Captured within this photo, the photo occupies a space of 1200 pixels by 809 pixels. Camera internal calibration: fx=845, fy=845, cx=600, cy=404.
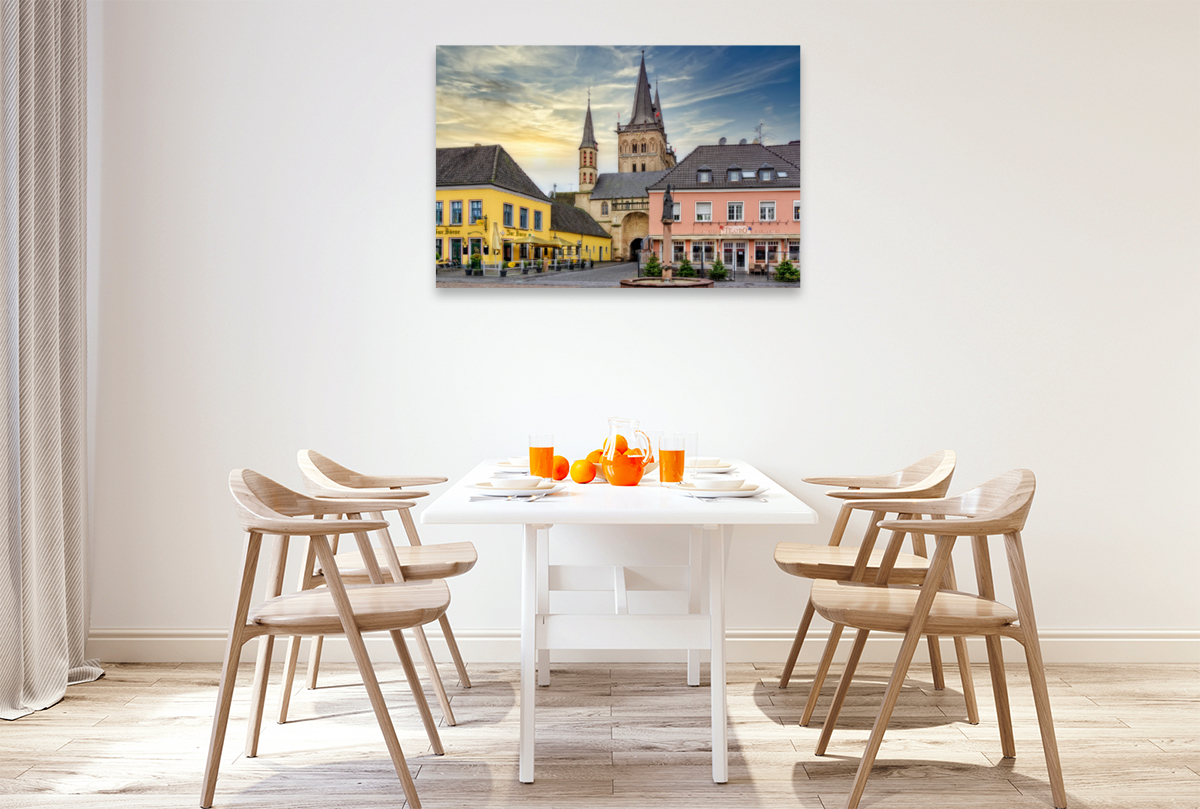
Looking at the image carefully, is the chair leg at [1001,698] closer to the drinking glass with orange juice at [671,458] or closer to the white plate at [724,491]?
the white plate at [724,491]

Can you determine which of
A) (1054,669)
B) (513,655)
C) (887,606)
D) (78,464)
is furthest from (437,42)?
(1054,669)

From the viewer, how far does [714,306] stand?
3.19m

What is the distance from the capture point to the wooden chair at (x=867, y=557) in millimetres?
2467

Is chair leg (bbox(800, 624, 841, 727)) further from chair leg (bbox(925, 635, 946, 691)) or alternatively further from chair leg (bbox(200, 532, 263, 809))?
chair leg (bbox(200, 532, 263, 809))

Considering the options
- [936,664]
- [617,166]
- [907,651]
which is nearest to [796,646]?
[936,664]

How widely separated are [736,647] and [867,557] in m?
0.93

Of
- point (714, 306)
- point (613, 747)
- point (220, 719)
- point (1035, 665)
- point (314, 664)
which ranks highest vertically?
point (714, 306)

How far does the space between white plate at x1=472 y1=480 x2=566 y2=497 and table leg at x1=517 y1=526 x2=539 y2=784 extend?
93 mm

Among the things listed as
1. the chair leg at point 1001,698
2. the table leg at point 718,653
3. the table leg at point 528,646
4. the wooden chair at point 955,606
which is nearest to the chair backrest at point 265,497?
the table leg at point 528,646

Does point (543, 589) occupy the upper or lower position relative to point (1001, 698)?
upper

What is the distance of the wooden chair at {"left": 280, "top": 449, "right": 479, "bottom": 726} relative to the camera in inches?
97.4

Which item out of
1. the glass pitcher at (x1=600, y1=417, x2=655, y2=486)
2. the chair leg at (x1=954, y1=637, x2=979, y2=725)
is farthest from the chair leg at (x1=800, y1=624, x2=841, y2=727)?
the glass pitcher at (x1=600, y1=417, x2=655, y2=486)

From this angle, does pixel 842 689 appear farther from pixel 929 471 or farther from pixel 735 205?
pixel 735 205

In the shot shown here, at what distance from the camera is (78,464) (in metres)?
2.91
